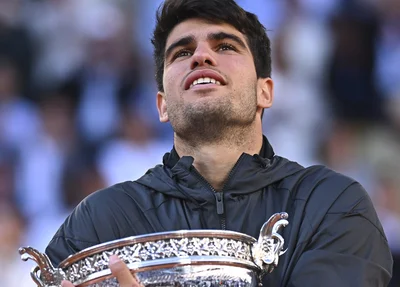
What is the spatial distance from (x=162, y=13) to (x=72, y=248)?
90 centimetres

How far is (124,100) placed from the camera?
5.89 meters

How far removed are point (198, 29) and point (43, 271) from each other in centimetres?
98

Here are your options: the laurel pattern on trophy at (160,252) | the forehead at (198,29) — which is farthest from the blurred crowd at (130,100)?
the laurel pattern on trophy at (160,252)

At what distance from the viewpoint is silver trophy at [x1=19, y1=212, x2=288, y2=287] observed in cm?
178

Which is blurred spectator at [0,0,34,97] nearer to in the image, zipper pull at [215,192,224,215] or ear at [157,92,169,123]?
ear at [157,92,169,123]

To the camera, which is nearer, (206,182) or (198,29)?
(206,182)

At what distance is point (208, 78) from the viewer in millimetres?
2451

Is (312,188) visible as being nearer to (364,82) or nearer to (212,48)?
(212,48)

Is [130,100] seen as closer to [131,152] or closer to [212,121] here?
[131,152]

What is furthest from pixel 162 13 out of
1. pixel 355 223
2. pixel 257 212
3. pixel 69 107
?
pixel 69 107

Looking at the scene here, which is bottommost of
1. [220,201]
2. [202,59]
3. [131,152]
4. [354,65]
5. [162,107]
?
[220,201]

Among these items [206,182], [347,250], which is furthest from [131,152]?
[347,250]

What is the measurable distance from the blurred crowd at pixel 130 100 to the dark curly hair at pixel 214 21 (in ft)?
8.28

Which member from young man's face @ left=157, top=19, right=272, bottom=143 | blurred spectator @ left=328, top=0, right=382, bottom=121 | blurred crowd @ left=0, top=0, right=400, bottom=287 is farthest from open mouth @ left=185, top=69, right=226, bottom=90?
blurred spectator @ left=328, top=0, right=382, bottom=121
